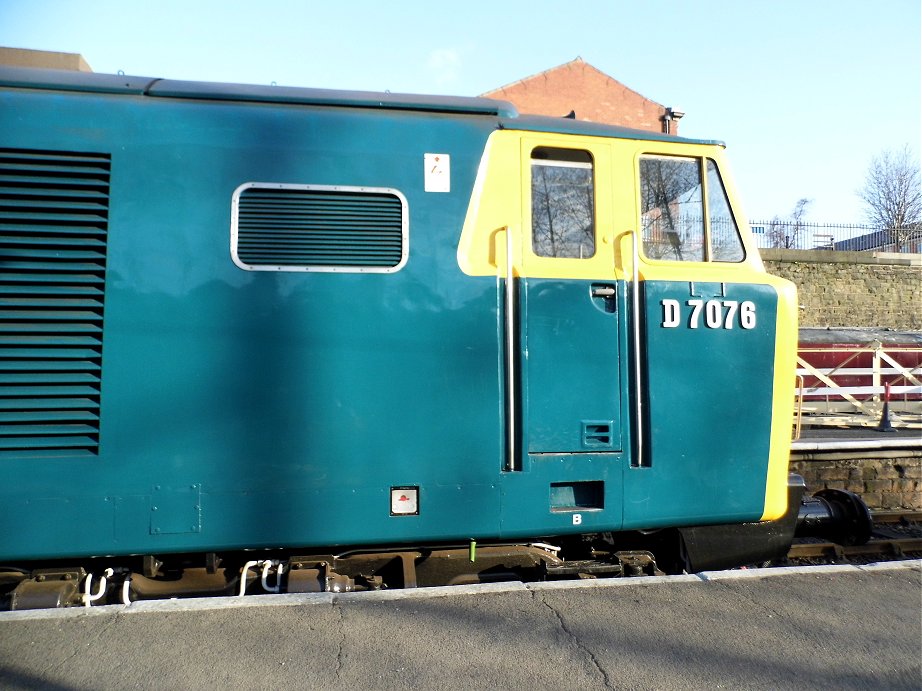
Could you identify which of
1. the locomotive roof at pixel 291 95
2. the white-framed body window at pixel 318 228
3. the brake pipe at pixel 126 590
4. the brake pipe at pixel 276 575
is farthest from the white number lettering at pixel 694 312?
the brake pipe at pixel 126 590

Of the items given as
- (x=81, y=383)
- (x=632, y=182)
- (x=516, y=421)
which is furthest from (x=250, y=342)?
(x=632, y=182)

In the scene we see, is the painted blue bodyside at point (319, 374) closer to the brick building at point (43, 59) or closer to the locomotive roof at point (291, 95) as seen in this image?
the locomotive roof at point (291, 95)

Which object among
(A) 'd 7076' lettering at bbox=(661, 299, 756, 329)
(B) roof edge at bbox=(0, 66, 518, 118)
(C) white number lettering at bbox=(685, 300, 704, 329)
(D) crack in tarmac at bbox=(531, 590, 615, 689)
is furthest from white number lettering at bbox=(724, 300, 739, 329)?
(D) crack in tarmac at bbox=(531, 590, 615, 689)

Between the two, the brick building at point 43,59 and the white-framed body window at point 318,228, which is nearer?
the white-framed body window at point 318,228

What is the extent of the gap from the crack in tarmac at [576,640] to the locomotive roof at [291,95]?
98.1 inches

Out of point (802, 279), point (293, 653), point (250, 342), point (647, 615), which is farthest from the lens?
point (802, 279)

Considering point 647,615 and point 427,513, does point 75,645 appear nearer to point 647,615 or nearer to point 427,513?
point 427,513

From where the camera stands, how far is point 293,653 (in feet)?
9.29

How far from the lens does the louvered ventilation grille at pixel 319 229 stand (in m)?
3.08

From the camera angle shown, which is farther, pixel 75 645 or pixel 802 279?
pixel 802 279

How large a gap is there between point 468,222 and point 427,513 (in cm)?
149

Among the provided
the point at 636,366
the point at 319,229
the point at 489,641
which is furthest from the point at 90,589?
the point at 636,366

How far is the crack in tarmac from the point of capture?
2.75m

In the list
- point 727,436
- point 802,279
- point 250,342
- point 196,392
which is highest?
point 802,279
